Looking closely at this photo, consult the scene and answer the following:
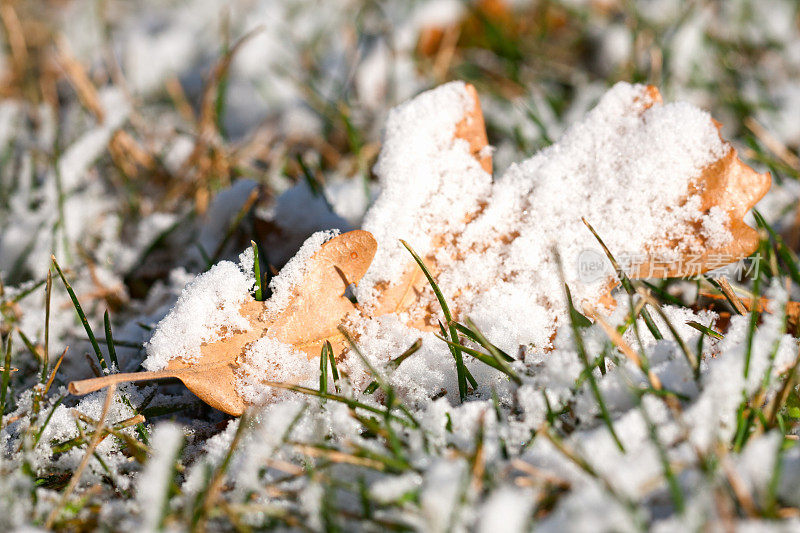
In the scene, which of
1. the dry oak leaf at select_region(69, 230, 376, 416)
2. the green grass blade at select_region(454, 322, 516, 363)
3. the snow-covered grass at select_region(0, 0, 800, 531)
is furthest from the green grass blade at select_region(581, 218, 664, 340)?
the dry oak leaf at select_region(69, 230, 376, 416)

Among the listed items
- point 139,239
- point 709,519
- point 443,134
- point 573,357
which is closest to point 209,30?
point 139,239

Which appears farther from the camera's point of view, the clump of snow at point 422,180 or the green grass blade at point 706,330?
the clump of snow at point 422,180

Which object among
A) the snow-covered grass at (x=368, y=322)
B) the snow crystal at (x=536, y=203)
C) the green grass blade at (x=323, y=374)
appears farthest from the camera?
the snow crystal at (x=536, y=203)

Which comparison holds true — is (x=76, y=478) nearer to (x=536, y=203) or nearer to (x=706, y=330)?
(x=536, y=203)

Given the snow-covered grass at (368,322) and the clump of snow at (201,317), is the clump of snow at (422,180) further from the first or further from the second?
the clump of snow at (201,317)

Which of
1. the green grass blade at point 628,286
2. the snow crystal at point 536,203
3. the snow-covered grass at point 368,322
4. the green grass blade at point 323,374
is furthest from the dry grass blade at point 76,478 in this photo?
the green grass blade at point 628,286

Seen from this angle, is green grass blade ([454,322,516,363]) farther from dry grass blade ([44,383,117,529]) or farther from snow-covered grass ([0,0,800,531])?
dry grass blade ([44,383,117,529])
